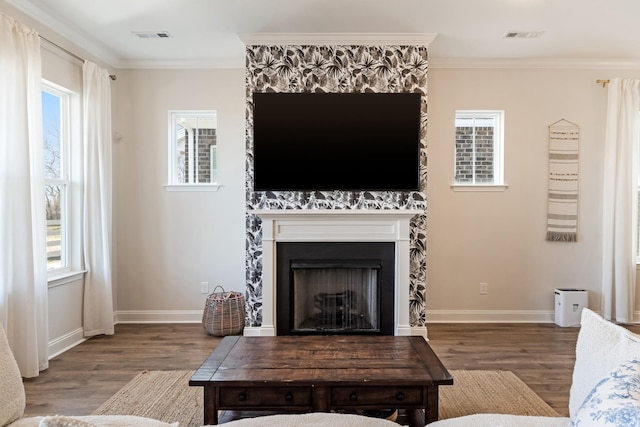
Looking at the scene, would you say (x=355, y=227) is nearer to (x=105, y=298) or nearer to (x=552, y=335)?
(x=552, y=335)

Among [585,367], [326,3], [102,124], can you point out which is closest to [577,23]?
[326,3]

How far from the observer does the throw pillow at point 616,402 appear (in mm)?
973

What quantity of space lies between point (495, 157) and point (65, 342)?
14.9 ft

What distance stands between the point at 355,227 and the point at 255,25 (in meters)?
1.95

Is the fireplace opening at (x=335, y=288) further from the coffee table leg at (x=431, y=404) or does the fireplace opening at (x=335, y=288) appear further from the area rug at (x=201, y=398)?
the coffee table leg at (x=431, y=404)

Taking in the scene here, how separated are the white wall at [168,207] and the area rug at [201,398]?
5.00ft

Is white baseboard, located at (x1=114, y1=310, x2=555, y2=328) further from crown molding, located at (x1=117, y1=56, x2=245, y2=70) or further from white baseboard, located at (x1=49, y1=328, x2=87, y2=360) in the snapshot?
crown molding, located at (x1=117, y1=56, x2=245, y2=70)

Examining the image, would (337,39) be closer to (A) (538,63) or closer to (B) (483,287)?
(A) (538,63)

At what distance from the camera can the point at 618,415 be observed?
3.23 feet

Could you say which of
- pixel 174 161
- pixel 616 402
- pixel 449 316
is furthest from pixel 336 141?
pixel 616 402

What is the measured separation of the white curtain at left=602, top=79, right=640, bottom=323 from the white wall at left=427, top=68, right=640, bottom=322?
0.12 m

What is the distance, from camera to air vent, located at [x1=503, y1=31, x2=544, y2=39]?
374cm

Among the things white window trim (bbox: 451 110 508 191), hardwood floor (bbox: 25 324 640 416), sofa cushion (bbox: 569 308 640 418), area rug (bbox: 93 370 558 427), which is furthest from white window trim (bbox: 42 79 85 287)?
sofa cushion (bbox: 569 308 640 418)

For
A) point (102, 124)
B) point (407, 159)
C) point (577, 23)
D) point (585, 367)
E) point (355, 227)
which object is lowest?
point (585, 367)
